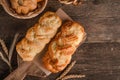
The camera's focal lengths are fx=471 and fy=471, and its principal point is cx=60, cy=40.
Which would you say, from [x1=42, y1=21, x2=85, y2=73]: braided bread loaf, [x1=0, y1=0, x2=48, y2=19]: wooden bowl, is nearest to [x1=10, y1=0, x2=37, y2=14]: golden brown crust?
[x1=0, y1=0, x2=48, y2=19]: wooden bowl

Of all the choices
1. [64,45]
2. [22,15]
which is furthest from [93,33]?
[22,15]

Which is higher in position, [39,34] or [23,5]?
[23,5]

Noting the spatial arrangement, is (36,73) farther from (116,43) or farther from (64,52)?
(116,43)

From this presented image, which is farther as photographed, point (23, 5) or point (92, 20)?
point (92, 20)

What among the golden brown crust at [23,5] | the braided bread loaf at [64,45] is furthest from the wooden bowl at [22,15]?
the braided bread loaf at [64,45]

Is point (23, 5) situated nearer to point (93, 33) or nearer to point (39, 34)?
point (39, 34)

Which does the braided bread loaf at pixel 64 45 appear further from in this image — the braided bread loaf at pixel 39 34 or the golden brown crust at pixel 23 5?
the golden brown crust at pixel 23 5
